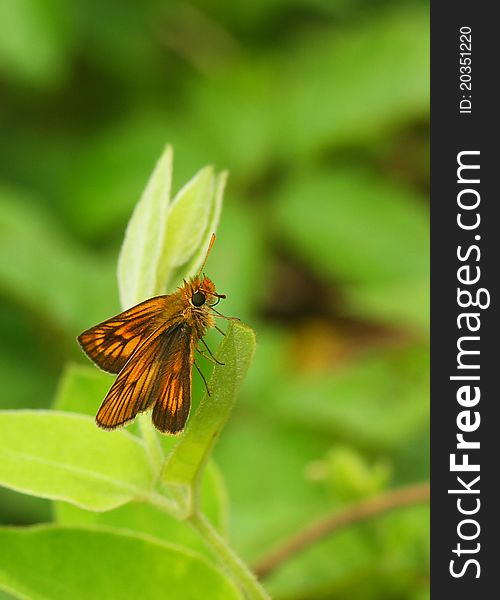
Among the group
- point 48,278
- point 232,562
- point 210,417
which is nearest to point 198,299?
point 210,417

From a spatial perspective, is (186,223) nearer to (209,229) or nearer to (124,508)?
(209,229)

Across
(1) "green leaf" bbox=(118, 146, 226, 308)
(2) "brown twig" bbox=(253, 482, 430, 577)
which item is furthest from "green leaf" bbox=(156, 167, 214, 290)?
(2) "brown twig" bbox=(253, 482, 430, 577)

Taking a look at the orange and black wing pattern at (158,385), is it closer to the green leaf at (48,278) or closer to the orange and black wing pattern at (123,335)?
the orange and black wing pattern at (123,335)

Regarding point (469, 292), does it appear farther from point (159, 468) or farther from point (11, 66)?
point (11, 66)

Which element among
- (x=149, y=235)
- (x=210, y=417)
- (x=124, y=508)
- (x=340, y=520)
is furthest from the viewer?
(x=340, y=520)

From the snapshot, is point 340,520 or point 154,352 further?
point 340,520

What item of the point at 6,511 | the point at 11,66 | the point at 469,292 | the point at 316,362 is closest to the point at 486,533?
the point at 469,292

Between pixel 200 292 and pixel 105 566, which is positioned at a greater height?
pixel 200 292

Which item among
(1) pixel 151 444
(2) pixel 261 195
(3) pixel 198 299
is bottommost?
(1) pixel 151 444
